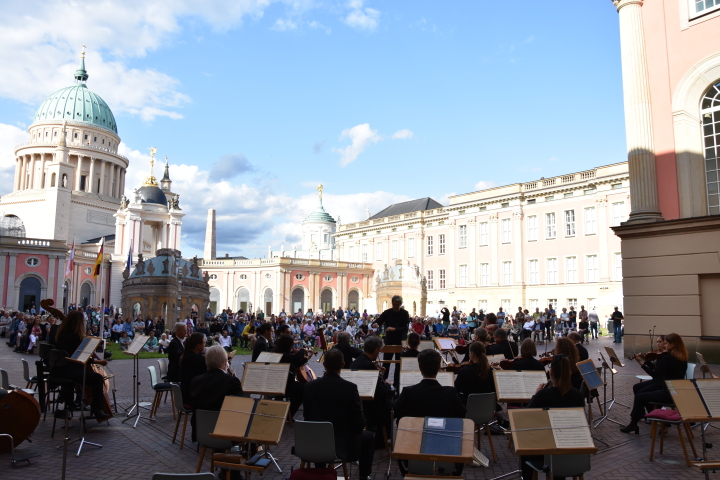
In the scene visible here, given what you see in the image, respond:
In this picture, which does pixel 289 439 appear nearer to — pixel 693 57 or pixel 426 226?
pixel 693 57

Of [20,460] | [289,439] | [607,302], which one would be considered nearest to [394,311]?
[289,439]

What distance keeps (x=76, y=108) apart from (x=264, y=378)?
3355 inches

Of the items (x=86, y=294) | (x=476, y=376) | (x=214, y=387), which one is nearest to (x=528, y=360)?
(x=476, y=376)

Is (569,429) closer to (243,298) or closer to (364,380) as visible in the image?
(364,380)

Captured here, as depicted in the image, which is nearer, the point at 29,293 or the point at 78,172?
the point at 29,293

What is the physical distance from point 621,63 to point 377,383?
14.6 metres

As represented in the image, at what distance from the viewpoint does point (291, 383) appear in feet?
31.0

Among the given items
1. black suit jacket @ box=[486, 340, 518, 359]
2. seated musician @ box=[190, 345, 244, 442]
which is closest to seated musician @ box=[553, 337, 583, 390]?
black suit jacket @ box=[486, 340, 518, 359]

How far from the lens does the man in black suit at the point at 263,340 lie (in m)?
10.2

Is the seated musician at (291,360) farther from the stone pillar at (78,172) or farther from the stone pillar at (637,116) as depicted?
the stone pillar at (78,172)

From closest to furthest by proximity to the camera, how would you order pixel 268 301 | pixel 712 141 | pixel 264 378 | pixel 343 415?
1. pixel 343 415
2. pixel 264 378
3. pixel 712 141
4. pixel 268 301

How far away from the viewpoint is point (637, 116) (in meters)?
16.6

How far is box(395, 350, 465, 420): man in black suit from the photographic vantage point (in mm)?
5770

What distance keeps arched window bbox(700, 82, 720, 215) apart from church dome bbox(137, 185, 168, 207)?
63.9 metres
